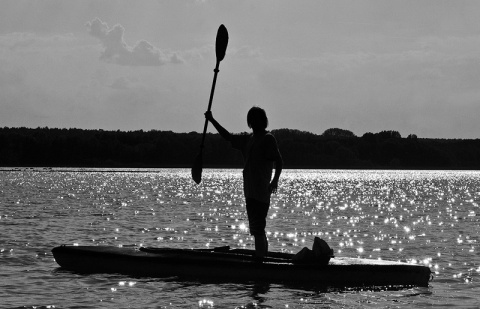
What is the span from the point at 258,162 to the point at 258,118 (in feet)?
2.42

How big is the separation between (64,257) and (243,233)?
11.8 meters

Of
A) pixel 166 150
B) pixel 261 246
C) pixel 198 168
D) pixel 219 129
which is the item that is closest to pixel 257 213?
pixel 261 246

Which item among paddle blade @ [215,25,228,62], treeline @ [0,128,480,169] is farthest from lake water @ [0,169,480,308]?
treeline @ [0,128,480,169]

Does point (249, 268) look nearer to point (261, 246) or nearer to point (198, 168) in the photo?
point (261, 246)

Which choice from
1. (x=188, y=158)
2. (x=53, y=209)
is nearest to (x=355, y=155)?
(x=188, y=158)

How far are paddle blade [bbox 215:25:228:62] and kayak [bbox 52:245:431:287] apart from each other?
3770mm

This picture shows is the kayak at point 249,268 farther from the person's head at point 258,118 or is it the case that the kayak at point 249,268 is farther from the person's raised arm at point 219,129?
the person's head at point 258,118

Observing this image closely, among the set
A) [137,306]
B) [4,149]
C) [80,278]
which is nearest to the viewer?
[137,306]

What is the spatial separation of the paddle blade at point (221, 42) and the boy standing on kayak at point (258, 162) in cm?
215

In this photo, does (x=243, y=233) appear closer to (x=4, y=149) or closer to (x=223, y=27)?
(x=223, y=27)

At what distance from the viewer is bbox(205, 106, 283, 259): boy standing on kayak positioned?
13.5 meters

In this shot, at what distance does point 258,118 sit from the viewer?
1352cm

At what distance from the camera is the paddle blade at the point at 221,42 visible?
1559 cm

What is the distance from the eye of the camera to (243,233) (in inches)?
1051
